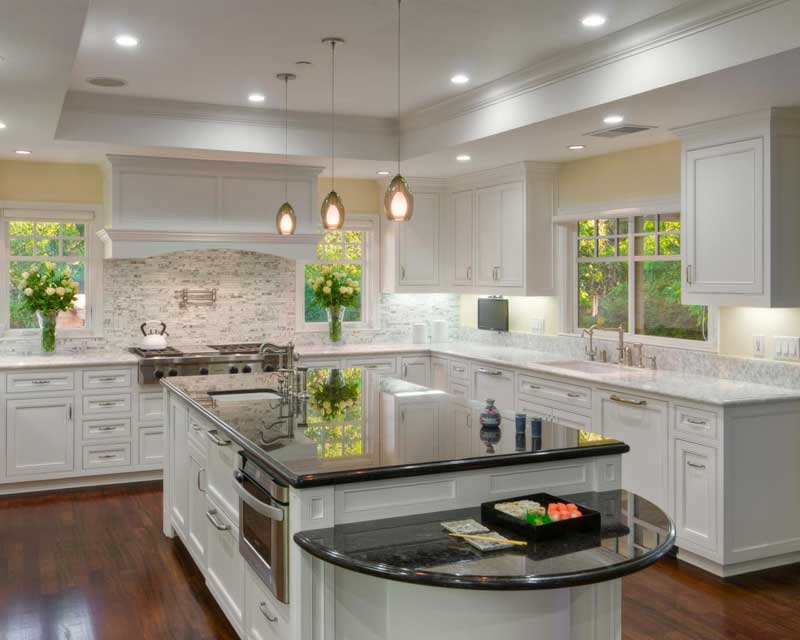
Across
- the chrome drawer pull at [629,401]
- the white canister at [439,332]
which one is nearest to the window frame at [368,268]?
the white canister at [439,332]

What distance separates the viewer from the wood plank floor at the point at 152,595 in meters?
3.61

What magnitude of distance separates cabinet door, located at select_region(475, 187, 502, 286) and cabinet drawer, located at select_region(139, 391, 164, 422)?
9.34 ft


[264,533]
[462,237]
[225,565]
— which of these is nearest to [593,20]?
[264,533]

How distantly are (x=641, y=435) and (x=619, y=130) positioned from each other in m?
1.85

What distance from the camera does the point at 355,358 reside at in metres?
7.02

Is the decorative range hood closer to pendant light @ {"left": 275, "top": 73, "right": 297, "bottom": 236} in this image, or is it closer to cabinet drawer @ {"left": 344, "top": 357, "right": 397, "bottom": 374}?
pendant light @ {"left": 275, "top": 73, "right": 297, "bottom": 236}

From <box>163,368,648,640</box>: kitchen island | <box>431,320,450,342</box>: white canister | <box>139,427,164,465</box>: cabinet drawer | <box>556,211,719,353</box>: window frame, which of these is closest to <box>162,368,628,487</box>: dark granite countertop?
<box>163,368,648,640</box>: kitchen island

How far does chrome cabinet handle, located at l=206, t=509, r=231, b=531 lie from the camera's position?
348 cm

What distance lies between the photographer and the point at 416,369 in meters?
7.30

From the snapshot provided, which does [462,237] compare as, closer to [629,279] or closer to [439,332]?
[439,332]

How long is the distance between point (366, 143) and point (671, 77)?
116 inches

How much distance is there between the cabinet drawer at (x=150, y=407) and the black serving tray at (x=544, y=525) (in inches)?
170

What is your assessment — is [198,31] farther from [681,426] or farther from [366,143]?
[681,426]

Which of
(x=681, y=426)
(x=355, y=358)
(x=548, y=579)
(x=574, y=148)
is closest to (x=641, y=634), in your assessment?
(x=681, y=426)
